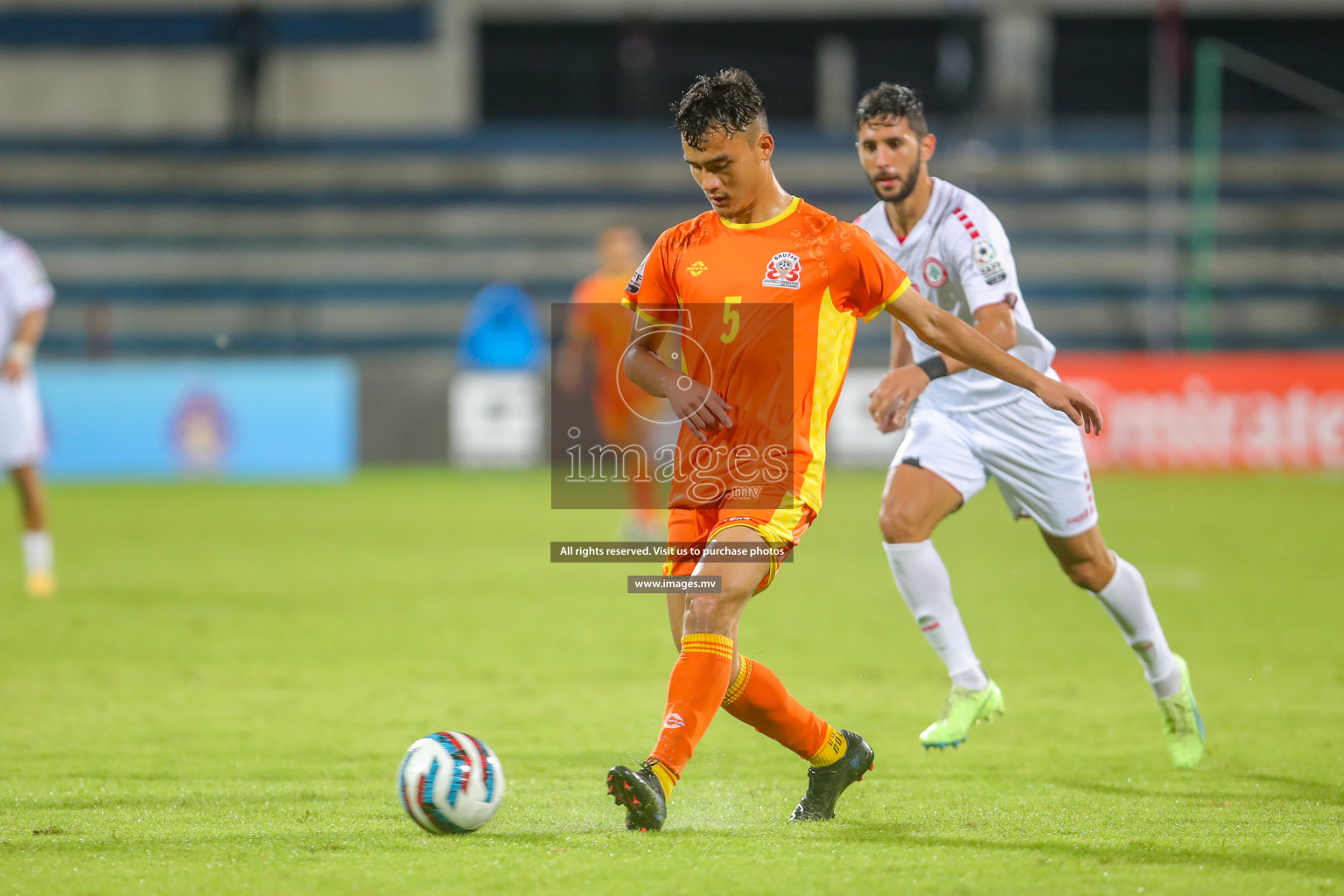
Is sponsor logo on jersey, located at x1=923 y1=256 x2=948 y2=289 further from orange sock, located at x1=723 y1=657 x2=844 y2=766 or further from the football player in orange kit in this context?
orange sock, located at x1=723 y1=657 x2=844 y2=766

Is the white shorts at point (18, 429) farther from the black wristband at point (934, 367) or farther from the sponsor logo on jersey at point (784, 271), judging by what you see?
the sponsor logo on jersey at point (784, 271)

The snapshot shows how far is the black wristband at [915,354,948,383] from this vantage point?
5.21 m

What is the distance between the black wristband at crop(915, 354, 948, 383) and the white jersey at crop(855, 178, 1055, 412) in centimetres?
5

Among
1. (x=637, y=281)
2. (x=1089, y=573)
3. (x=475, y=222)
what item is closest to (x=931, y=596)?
(x=1089, y=573)

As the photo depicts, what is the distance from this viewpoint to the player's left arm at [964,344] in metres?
4.21

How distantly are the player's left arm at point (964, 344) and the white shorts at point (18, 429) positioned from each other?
6.67m

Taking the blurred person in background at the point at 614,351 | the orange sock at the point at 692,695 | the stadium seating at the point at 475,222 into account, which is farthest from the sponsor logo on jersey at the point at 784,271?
the stadium seating at the point at 475,222

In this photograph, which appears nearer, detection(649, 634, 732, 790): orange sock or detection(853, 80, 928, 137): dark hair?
detection(649, 634, 732, 790): orange sock

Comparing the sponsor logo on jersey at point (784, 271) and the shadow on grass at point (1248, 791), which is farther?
the shadow on grass at point (1248, 791)

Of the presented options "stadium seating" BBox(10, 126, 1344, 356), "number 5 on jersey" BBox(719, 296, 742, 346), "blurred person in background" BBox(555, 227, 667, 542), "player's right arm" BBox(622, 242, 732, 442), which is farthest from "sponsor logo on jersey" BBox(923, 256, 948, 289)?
"stadium seating" BBox(10, 126, 1344, 356)

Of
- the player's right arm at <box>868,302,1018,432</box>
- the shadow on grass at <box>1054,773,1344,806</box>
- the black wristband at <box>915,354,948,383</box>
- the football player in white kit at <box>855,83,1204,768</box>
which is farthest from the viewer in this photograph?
the football player in white kit at <box>855,83,1204,768</box>

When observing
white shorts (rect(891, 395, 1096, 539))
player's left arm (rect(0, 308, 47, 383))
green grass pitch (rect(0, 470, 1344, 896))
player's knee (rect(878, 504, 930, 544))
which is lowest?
green grass pitch (rect(0, 470, 1344, 896))

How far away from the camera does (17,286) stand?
367 inches

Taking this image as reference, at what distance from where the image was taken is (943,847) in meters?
3.90
